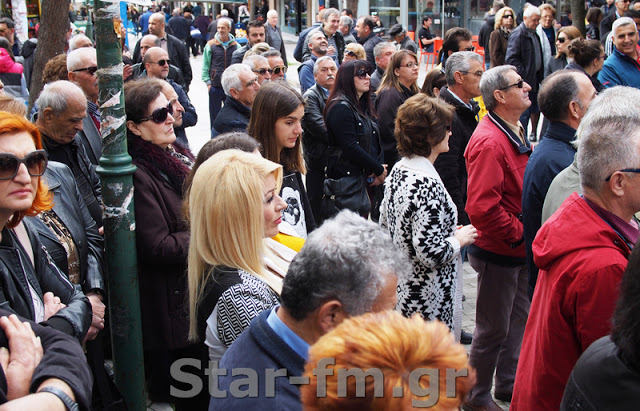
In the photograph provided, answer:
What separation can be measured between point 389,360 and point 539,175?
96.1 inches

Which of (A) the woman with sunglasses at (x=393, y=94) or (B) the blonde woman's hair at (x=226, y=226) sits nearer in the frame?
(B) the blonde woman's hair at (x=226, y=226)

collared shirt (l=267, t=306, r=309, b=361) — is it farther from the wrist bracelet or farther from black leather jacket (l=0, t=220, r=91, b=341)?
black leather jacket (l=0, t=220, r=91, b=341)

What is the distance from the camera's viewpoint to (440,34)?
987 inches

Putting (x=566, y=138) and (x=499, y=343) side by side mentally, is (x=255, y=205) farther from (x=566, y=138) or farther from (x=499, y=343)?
(x=499, y=343)

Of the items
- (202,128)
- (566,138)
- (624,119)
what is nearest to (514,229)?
(566,138)

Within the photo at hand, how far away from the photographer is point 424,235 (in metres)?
3.82

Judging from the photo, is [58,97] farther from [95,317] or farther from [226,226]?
[226,226]

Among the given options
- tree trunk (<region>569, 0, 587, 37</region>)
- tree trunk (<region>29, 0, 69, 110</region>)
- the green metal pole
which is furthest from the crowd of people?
tree trunk (<region>569, 0, 587, 37</region>)

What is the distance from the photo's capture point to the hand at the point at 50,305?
2648mm

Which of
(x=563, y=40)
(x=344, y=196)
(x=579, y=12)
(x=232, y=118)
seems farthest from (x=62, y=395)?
(x=579, y=12)

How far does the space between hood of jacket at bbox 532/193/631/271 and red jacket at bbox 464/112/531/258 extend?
1.40 m

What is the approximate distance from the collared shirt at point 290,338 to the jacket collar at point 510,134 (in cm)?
270

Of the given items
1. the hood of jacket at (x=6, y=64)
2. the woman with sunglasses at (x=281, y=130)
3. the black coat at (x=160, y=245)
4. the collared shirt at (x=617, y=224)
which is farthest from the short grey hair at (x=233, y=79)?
the hood of jacket at (x=6, y=64)

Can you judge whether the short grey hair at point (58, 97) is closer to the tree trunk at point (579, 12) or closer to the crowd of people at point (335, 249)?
the crowd of people at point (335, 249)
